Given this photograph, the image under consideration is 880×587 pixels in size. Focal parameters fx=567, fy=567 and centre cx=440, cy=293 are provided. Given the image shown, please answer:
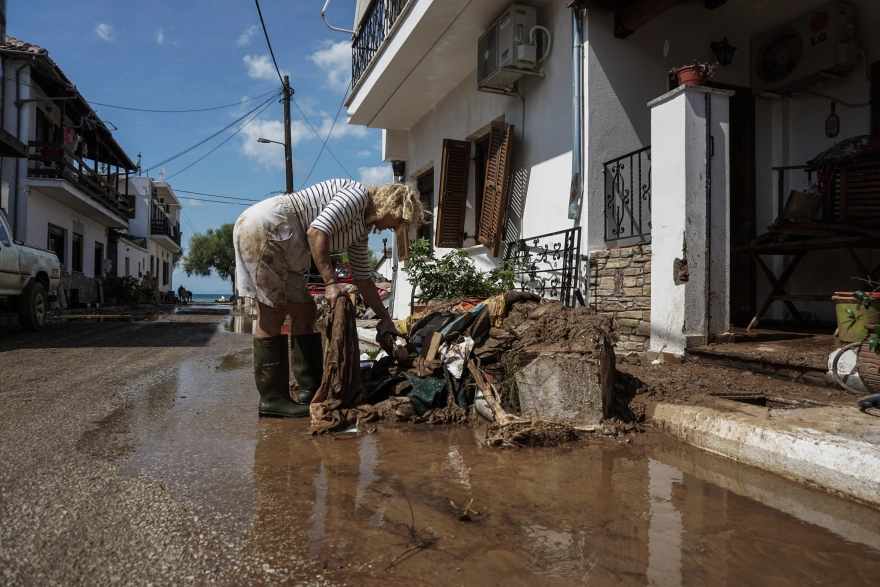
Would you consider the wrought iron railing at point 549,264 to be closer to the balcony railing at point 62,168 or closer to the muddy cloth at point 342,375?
the muddy cloth at point 342,375

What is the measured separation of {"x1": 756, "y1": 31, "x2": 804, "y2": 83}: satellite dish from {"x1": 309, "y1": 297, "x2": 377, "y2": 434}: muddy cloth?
5890 mm

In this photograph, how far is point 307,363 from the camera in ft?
11.9

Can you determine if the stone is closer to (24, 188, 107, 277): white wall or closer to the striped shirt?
the striped shirt

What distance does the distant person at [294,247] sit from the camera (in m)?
3.19

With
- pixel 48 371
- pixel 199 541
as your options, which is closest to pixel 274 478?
pixel 199 541

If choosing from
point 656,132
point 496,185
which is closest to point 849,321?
point 656,132

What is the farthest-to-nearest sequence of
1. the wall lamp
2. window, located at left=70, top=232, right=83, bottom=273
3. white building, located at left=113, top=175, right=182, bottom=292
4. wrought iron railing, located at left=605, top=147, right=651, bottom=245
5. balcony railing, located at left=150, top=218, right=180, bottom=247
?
balcony railing, located at left=150, top=218, right=180, bottom=247 → white building, located at left=113, top=175, right=182, bottom=292 → window, located at left=70, top=232, right=83, bottom=273 → the wall lamp → wrought iron railing, located at left=605, top=147, right=651, bottom=245

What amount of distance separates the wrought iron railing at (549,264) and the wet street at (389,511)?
316 centimetres

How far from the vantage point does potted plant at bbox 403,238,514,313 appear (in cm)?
644

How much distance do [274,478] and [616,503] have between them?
1316mm

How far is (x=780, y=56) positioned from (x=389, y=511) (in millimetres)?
6988

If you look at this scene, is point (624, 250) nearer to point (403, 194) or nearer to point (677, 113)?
point (677, 113)

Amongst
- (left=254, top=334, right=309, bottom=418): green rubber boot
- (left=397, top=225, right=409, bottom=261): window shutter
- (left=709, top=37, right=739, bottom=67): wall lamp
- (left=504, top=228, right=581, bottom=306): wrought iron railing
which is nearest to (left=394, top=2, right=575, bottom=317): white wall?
(left=504, top=228, right=581, bottom=306): wrought iron railing

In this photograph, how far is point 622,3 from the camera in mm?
5816
